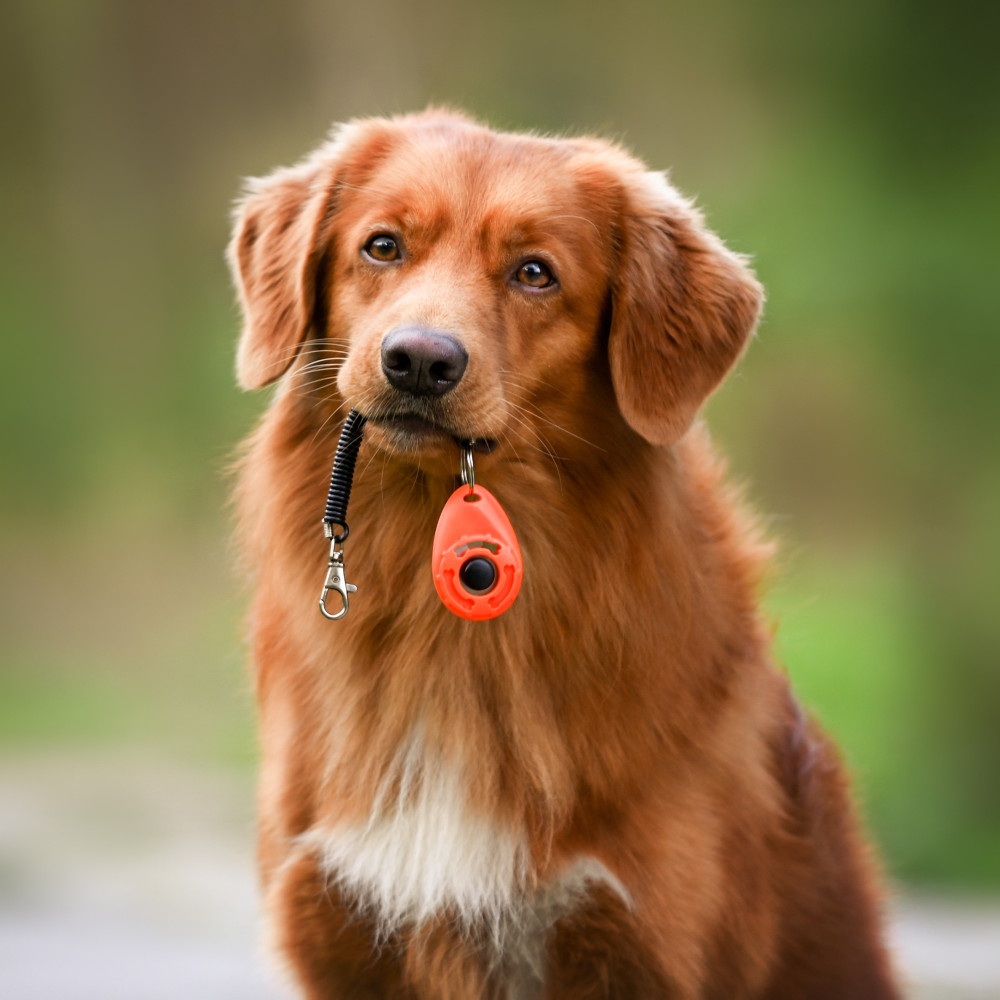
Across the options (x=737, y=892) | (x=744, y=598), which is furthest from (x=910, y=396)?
(x=737, y=892)

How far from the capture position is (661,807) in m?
2.91

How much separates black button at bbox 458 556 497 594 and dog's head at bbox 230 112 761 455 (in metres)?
0.26

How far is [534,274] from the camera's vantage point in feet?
9.75

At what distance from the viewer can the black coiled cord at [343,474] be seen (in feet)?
9.39

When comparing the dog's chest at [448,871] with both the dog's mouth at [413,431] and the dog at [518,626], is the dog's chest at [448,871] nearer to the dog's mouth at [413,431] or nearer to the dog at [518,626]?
the dog at [518,626]

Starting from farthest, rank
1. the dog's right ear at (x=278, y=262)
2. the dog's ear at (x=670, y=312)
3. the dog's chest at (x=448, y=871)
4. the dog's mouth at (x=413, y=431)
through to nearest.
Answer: the dog's right ear at (x=278, y=262) → the dog's ear at (x=670, y=312) → the dog's chest at (x=448, y=871) → the dog's mouth at (x=413, y=431)

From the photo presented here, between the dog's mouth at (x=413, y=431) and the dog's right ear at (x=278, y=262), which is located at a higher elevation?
the dog's right ear at (x=278, y=262)

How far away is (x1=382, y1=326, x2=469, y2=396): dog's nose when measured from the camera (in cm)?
261

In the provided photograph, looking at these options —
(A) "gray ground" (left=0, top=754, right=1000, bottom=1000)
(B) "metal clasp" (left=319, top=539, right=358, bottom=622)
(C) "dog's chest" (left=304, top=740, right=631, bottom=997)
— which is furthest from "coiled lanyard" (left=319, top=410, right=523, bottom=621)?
(A) "gray ground" (left=0, top=754, right=1000, bottom=1000)

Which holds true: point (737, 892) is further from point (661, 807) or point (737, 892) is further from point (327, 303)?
point (327, 303)

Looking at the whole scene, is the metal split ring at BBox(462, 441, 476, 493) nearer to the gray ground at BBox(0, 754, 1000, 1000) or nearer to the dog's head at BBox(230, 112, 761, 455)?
the dog's head at BBox(230, 112, 761, 455)

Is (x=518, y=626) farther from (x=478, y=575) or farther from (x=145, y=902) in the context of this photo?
(x=145, y=902)

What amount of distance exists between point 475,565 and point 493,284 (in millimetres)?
641

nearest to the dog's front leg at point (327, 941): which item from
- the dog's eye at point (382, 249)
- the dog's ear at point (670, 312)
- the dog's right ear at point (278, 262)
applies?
the dog's right ear at point (278, 262)
